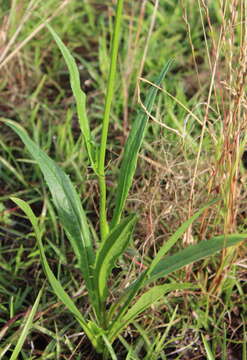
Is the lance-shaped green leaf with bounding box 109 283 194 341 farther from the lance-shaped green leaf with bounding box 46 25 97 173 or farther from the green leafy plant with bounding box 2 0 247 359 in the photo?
the lance-shaped green leaf with bounding box 46 25 97 173

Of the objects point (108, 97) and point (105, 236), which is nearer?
point (108, 97)

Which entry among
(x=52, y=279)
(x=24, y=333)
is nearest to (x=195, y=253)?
(x=52, y=279)

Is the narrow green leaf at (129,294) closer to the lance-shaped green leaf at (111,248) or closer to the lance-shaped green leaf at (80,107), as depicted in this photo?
the lance-shaped green leaf at (111,248)

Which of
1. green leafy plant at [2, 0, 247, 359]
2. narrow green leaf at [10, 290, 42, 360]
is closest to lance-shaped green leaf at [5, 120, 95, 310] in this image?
green leafy plant at [2, 0, 247, 359]

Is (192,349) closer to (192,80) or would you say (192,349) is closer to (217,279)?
(217,279)

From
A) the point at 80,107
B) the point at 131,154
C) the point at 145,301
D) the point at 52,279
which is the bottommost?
the point at 145,301

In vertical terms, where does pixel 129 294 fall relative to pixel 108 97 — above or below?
below

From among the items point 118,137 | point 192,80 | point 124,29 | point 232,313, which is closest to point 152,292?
point 232,313

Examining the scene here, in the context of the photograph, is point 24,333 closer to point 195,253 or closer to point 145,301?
point 145,301
